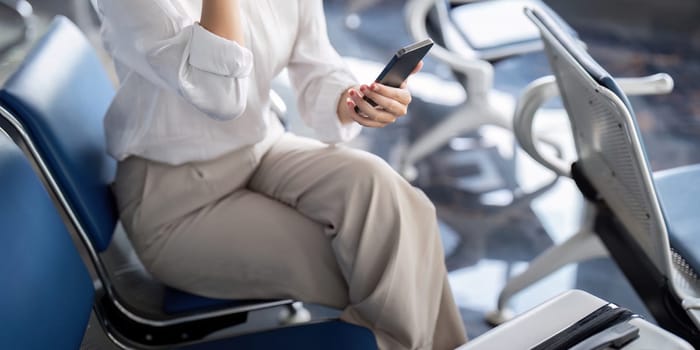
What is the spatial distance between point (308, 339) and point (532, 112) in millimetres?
785

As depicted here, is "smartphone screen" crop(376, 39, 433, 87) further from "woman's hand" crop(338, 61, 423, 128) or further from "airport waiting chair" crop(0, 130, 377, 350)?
"airport waiting chair" crop(0, 130, 377, 350)

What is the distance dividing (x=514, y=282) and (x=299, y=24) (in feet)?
2.70

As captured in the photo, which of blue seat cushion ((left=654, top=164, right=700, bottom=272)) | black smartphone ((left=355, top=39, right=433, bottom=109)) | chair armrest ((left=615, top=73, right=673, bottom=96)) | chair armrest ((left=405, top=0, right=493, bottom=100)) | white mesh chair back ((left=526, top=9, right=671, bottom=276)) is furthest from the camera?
chair armrest ((left=405, top=0, right=493, bottom=100))

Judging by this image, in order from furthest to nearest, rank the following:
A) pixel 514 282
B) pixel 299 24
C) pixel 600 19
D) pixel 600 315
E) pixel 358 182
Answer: pixel 600 19
pixel 514 282
pixel 299 24
pixel 358 182
pixel 600 315

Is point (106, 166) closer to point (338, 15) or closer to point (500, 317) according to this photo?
point (500, 317)

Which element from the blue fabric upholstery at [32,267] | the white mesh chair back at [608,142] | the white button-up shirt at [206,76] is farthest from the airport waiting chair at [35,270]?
the white mesh chair back at [608,142]

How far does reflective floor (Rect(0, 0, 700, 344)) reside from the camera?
208 centimetres

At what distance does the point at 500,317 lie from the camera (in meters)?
1.90

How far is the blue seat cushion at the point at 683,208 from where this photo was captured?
1409mm

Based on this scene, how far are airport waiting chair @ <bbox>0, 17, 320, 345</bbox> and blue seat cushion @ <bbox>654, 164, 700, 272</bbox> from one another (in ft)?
2.28

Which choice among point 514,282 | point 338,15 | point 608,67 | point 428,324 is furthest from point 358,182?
point 338,15

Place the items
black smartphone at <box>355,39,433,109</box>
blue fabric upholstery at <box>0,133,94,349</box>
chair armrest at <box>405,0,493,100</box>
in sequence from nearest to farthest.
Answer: blue fabric upholstery at <box>0,133,94,349</box>
black smartphone at <box>355,39,433,109</box>
chair armrest at <box>405,0,493,100</box>

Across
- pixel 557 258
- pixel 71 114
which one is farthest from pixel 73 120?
pixel 557 258

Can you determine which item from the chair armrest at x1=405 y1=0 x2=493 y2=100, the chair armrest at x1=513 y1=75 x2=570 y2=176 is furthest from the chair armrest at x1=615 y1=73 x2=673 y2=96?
the chair armrest at x1=405 y1=0 x2=493 y2=100
